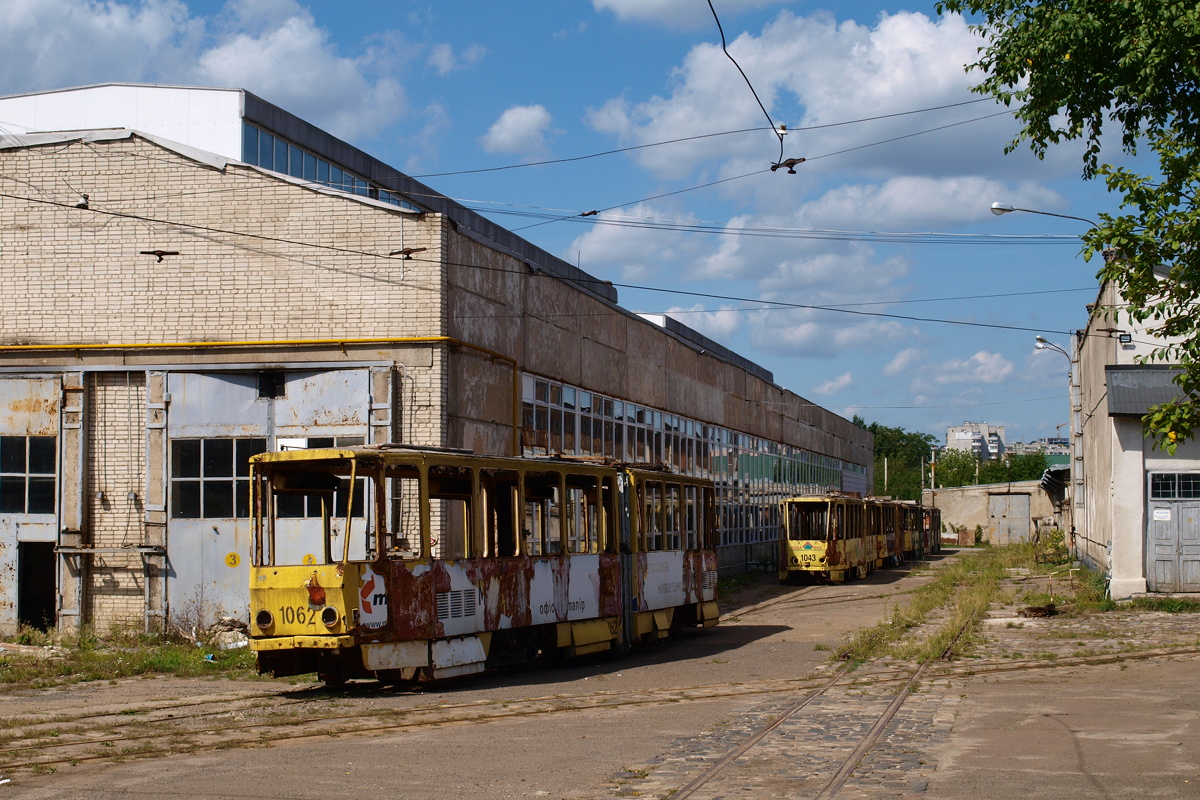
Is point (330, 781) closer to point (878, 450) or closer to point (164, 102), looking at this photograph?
point (164, 102)

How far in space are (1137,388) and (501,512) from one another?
15.1 metres

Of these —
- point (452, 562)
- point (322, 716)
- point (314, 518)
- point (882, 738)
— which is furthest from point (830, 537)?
point (882, 738)

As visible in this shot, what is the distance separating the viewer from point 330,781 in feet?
27.0

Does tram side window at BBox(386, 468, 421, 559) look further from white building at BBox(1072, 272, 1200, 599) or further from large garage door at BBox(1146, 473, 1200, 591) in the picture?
large garage door at BBox(1146, 473, 1200, 591)

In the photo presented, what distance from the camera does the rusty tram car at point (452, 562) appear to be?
12.6 m

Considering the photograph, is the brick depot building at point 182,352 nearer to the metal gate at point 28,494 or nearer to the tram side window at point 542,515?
the metal gate at point 28,494

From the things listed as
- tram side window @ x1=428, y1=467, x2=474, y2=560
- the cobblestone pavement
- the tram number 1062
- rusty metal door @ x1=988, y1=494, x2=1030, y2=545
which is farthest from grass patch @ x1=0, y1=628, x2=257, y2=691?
rusty metal door @ x1=988, y1=494, x2=1030, y2=545

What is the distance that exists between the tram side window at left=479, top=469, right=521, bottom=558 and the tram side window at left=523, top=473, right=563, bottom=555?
0.17 metres

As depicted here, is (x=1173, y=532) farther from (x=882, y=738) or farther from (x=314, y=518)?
(x=882, y=738)

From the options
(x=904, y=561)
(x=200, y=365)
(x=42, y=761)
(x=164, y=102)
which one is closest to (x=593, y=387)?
(x=200, y=365)

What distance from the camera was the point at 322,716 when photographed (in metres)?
11.4

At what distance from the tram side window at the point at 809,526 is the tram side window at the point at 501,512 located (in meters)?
21.0

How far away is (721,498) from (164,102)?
66.5 ft

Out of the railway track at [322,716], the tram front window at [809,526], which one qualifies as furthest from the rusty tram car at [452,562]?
the tram front window at [809,526]
